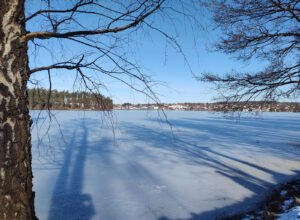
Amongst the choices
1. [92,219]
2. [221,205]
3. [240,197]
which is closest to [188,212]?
[221,205]

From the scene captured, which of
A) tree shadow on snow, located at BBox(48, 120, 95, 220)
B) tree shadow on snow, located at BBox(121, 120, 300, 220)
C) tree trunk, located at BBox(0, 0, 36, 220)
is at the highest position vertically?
tree trunk, located at BBox(0, 0, 36, 220)

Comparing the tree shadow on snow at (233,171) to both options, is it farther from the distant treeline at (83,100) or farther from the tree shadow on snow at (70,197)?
the distant treeline at (83,100)

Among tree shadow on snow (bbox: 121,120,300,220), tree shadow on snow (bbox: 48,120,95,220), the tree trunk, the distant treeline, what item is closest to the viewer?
the tree trunk

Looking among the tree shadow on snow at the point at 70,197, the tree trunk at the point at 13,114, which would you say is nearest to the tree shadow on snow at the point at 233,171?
the tree shadow on snow at the point at 70,197

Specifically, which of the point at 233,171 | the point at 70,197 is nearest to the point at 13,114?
the point at 70,197

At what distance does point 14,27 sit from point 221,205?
4.51 metres

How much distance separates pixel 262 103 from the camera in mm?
4367

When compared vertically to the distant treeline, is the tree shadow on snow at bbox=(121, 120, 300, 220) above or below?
below

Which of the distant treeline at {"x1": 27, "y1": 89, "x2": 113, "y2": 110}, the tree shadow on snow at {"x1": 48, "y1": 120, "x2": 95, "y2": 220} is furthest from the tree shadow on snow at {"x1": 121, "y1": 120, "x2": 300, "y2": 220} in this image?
the distant treeline at {"x1": 27, "y1": 89, "x2": 113, "y2": 110}

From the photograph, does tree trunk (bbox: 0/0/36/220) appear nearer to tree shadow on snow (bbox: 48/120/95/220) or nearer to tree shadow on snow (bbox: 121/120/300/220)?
tree shadow on snow (bbox: 48/120/95/220)

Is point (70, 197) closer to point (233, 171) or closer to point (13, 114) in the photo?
point (13, 114)

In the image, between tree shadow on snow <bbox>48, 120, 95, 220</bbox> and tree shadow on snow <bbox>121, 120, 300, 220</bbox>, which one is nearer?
tree shadow on snow <bbox>48, 120, 95, 220</bbox>

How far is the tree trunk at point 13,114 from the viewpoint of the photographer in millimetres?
981

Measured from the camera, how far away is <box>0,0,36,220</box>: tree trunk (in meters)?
0.98
